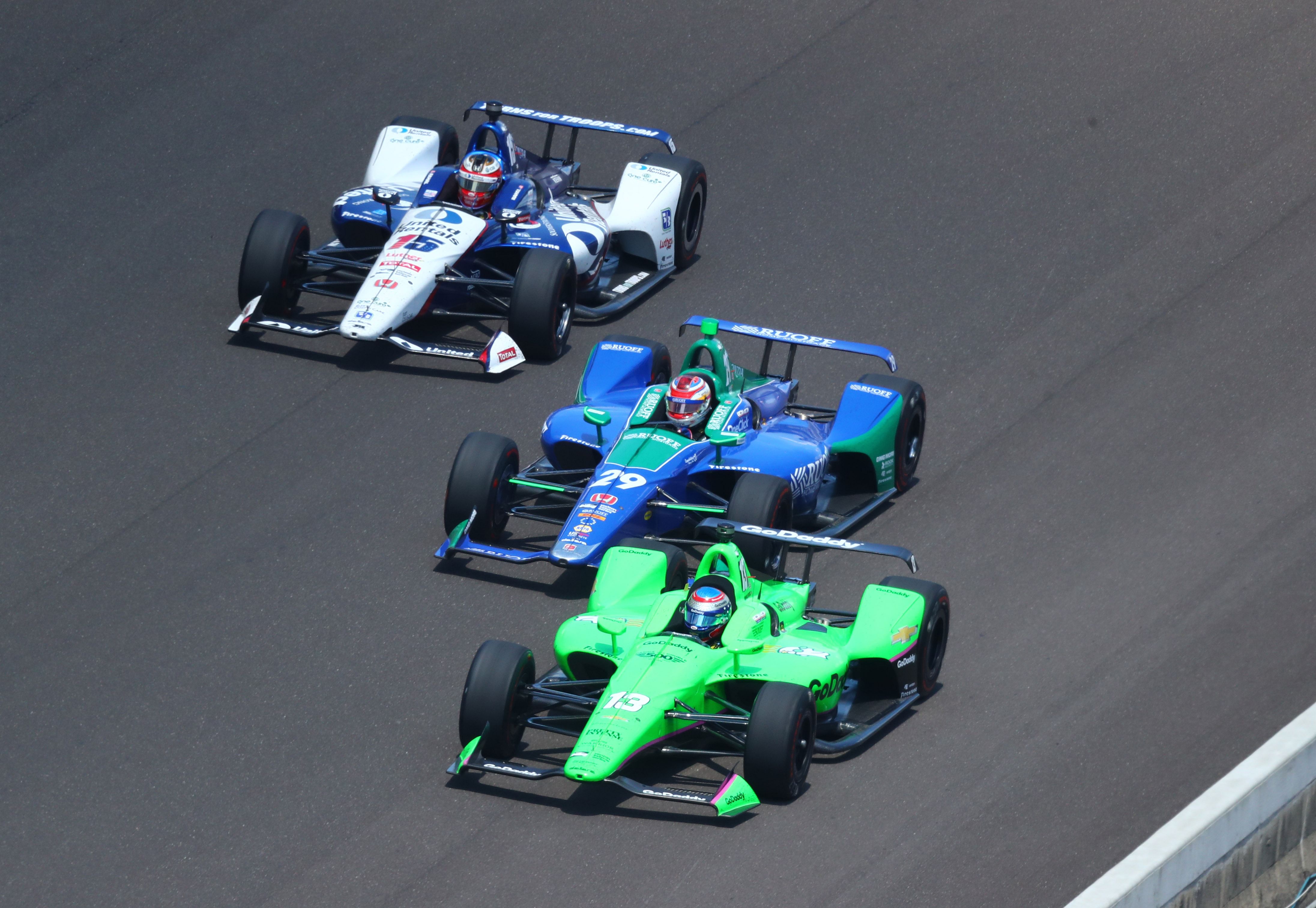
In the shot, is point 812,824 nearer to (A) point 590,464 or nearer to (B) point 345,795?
(B) point 345,795

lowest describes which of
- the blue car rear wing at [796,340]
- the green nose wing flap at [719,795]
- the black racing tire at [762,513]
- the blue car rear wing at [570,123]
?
the green nose wing flap at [719,795]

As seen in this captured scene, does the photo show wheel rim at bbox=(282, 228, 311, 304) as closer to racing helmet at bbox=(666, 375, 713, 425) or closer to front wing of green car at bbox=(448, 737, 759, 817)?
racing helmet at bbox=(666, 375, 713, 425)

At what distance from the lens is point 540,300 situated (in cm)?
1869

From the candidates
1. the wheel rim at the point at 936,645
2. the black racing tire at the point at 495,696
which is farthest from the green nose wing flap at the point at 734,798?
the wheel rim at the point at 936,645

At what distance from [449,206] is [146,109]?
648 cm

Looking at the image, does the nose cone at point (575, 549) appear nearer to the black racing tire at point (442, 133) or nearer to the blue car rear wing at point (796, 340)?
the blue car rear wing at point (796, 340)

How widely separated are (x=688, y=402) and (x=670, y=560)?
6.90 feet

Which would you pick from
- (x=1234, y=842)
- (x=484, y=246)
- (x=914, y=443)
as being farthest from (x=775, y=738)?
(x=484, y=246)

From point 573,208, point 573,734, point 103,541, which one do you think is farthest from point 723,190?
point 573,734

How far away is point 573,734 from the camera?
13109 mm

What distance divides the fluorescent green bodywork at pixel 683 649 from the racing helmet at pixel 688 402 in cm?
193

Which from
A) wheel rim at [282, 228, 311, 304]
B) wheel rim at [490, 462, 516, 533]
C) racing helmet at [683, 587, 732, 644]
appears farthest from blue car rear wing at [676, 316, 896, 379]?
wheel rim at [282, 228, 311, 304]

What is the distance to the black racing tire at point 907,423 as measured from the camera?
16734mm

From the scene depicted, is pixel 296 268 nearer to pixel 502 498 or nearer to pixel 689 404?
pixel 502 498
